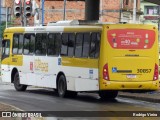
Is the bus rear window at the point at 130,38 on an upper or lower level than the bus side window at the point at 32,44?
upper

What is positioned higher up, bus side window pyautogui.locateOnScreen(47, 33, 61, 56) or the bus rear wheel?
bus side window pyautogui.locateOnScreen(47, 33, 61, 56)

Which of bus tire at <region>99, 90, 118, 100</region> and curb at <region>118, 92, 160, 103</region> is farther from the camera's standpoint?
bus tire at <region>99, 90, 118, 100</region>

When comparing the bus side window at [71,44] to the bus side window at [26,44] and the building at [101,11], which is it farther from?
the building at [101,11]

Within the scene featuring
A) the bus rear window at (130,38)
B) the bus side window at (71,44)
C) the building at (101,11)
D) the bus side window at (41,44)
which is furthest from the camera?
the building at (101,11)

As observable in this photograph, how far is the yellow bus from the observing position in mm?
22438

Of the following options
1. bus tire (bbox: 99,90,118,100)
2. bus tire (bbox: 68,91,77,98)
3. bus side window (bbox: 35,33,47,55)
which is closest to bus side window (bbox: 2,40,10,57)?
bus side window (bbox: 35,33,47,55)

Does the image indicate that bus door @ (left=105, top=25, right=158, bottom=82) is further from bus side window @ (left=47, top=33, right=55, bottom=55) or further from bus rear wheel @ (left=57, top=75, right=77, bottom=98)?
bus side window @ (left=47, top=33, right=55, bottom=55)

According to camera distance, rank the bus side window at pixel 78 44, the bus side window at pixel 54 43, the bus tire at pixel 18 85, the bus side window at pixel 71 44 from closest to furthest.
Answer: the bus side window at pixel 78 44, the bus side window at pixel 71 44, the bus side window at pixel 54 43, the bus tire at pixel 18 85

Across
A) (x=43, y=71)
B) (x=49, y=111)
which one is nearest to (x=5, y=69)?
(x=43, y=71)

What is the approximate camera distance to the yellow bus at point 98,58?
22.4 m

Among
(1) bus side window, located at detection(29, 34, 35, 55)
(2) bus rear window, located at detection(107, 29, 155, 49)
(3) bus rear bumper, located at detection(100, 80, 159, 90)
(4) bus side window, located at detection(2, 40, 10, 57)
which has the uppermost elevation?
(2) bus rear window, located at detection(107, 29, 155, 49)

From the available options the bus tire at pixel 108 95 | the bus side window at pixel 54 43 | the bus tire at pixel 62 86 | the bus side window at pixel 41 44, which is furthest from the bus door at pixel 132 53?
the bus side window at pixel 41 44

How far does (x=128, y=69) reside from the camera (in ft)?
73.9

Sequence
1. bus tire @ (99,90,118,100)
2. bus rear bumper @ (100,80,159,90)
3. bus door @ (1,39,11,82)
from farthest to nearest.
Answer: bus door @ (1,39,11,82)
bus tire @ (99,90,118,100)
bus rear bumper @ (100,80,159,90)
